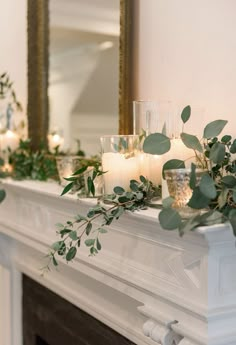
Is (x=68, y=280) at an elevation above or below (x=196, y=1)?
below

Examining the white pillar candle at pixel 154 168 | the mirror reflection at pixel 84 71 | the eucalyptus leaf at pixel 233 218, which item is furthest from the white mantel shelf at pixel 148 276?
the mirror reflection at pixel 84 71

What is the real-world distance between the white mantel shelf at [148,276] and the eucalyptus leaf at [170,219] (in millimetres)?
40

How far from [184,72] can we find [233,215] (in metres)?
0.54

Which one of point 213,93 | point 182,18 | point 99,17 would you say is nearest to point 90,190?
point 213,93

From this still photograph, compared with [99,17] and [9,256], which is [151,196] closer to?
[99,17]

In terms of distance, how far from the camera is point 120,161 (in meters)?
1.24

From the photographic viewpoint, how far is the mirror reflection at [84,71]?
1626mm

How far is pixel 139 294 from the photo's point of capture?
1.19 meters

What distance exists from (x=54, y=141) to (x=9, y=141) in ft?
0.72

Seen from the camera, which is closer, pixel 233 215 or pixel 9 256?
pixel 233 215

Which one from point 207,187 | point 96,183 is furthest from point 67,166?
point 207,187

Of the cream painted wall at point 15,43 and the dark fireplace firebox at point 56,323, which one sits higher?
the cream painted wall at point 15,43

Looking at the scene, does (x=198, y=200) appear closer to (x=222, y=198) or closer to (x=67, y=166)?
(x=222, y=198)

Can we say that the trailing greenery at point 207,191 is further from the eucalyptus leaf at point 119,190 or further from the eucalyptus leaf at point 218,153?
the eucalyptus leaf at point 119,190
